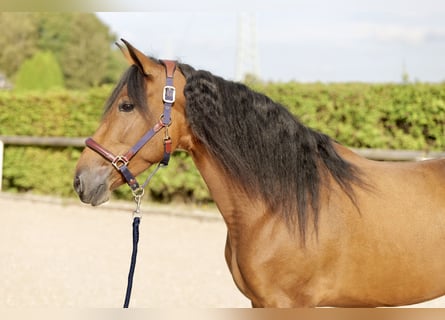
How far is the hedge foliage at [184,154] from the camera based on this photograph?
30.7ft

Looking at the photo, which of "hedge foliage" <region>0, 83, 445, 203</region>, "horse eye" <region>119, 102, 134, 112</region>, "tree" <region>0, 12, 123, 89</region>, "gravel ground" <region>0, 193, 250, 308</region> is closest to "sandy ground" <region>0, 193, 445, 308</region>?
"gravel ground" <region>0, 193, 250, 308</region>

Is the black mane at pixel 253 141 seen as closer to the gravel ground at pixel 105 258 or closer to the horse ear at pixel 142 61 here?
the horse ear at pixel 142 61

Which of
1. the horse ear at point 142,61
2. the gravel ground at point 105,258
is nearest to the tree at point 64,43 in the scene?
the gravel ground at point 105,258

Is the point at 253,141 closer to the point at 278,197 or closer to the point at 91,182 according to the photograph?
the point at 278,197

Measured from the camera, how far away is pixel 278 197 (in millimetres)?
2826

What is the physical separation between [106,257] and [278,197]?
17.5 feet

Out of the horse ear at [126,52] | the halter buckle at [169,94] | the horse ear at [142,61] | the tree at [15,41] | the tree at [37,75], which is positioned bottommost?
the halter buckle at [169,94]

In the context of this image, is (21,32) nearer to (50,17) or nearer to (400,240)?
(50,17)

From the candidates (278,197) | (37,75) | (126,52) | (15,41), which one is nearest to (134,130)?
(126,52)

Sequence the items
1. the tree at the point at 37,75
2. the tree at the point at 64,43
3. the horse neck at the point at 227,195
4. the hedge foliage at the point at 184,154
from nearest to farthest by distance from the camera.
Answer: the horse neck at the point at 227,195 < the hedge foliage at the point at 184,154 < the tree at the point at 37,75 < the tree at the point at 64,43

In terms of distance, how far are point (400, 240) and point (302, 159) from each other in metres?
0.62

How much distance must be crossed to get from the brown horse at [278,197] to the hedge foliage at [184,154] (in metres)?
4.68

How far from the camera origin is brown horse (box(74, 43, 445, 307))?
2.73 meters

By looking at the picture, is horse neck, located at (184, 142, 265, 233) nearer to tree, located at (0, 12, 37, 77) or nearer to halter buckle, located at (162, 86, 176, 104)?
halter buckle, located at (162, 86, 176, 104)
